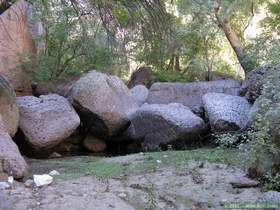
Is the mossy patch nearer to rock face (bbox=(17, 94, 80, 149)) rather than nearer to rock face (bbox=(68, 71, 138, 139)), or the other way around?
rock face (bbox=(17, 94, 80, 149))

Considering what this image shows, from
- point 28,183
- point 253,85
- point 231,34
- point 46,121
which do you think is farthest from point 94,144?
point 231,34

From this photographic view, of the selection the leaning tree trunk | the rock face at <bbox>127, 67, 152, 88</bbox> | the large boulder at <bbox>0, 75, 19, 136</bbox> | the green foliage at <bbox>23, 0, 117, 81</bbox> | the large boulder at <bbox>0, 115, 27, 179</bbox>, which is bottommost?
the large boulder at <bbox>0, 115, 27, 179</bbox>

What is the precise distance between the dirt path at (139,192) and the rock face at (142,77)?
6.32 m

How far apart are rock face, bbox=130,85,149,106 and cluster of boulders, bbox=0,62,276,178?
0.08 meters

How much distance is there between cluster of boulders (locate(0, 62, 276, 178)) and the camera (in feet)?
27.3

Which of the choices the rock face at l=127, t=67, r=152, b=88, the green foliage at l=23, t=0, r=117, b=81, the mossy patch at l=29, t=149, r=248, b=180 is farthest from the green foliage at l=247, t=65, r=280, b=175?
the rock face at l=127, t=67, r=152, b=88

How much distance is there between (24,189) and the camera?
5180 mm

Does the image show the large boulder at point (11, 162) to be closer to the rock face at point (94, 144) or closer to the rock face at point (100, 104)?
the rock face at point (100, 104)

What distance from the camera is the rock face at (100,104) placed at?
905 centimetres

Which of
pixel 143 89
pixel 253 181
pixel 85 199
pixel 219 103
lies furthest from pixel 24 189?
pixel 143 89

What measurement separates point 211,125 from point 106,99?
7.32 feet

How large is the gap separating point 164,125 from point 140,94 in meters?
2.38

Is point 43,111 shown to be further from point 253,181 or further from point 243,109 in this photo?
point 253,181

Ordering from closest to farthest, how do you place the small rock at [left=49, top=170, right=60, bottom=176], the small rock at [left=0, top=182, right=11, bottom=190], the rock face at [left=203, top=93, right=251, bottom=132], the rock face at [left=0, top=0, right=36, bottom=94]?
1. the small rock at [left=0, top=182, right=11, bottom=190]
2. the small rock at [left=49, top=170, right=60, bottom=176]
3. the rock face at [left=203, top=93, right=251, bottom=132]
4. the rock face at [left=0, top=0, right=36, bottom=94]
